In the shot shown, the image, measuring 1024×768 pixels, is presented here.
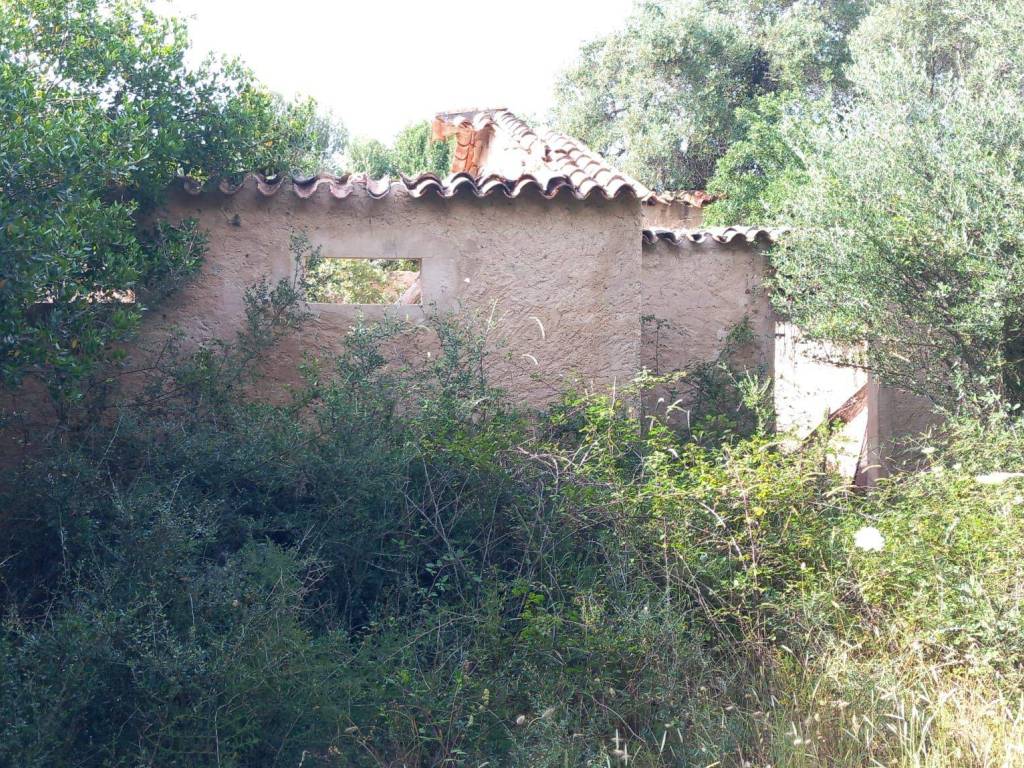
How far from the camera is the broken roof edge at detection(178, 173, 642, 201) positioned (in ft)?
22.4

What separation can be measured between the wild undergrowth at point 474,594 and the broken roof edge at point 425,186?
1.54 meters

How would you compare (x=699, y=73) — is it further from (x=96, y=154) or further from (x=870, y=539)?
(x=870, y=539)

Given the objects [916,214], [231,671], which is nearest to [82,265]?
[231,671]

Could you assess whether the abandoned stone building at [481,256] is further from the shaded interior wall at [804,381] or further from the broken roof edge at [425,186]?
the shaded interior wall at [804,381]

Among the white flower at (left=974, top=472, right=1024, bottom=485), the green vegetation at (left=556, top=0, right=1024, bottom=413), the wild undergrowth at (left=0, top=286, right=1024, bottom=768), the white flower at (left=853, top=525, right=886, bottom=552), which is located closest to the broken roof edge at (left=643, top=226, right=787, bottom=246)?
the green vegetation at (left=556, top=0, right=1024, bottom=413)

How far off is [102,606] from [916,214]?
215 inches

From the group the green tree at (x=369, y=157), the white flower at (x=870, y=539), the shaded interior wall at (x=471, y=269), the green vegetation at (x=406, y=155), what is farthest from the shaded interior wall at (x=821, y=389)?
the green tree at (x=369, y=157)

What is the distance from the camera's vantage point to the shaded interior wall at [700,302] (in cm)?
838

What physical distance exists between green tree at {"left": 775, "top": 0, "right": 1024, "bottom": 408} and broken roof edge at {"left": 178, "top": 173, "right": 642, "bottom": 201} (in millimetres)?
1515

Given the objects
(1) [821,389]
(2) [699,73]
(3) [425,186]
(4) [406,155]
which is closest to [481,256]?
(3) [425,186]

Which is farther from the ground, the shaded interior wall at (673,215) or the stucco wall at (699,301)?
the shaded interior wall at (673,215)

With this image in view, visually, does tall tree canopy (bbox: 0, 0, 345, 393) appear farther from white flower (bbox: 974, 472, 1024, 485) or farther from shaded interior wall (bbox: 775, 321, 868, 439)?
white flower (bbox: 974, 472, 1024, 485)

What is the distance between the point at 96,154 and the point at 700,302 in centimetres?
509

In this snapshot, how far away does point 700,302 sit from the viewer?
8477 mm
